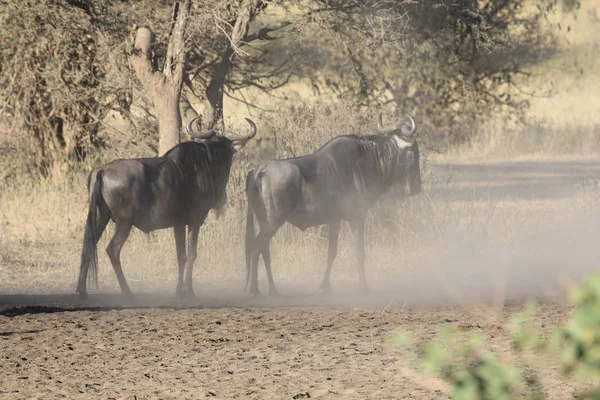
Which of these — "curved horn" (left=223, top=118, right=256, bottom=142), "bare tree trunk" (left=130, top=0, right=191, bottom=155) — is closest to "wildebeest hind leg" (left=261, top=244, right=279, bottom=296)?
"curved horn" (left=223, top=118, right=256, bottom=142)

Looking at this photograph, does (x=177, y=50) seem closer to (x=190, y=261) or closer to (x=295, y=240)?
(x=295, y=240)

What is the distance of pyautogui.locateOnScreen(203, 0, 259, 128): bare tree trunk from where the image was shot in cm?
1370

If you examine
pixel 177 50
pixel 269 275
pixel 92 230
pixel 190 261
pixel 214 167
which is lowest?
pixel 269 275

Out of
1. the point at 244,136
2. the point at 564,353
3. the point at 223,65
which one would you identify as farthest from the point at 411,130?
the point at 564,353

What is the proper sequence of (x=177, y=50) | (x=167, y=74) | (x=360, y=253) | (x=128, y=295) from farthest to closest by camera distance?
(x=167, y=74) < (x=177, y=50) < (x=360, y=253) < (x=128, y=295)

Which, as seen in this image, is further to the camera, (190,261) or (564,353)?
(190,261)

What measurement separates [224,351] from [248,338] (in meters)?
0.40

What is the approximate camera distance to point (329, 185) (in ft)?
35.1

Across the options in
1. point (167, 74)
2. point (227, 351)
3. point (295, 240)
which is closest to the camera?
point (227, 351)

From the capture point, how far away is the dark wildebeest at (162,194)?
1018 cm

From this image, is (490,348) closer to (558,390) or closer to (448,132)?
(558,390)

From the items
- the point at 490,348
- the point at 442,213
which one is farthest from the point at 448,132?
the point at 490,348

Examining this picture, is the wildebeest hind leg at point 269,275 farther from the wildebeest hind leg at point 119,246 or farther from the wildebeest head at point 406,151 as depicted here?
the wildebeest head at point 406,151

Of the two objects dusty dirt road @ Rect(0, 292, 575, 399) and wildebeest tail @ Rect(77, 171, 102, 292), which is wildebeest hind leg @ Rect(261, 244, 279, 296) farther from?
wildebeest tail @ Rect(77, 171, 102, 292)
